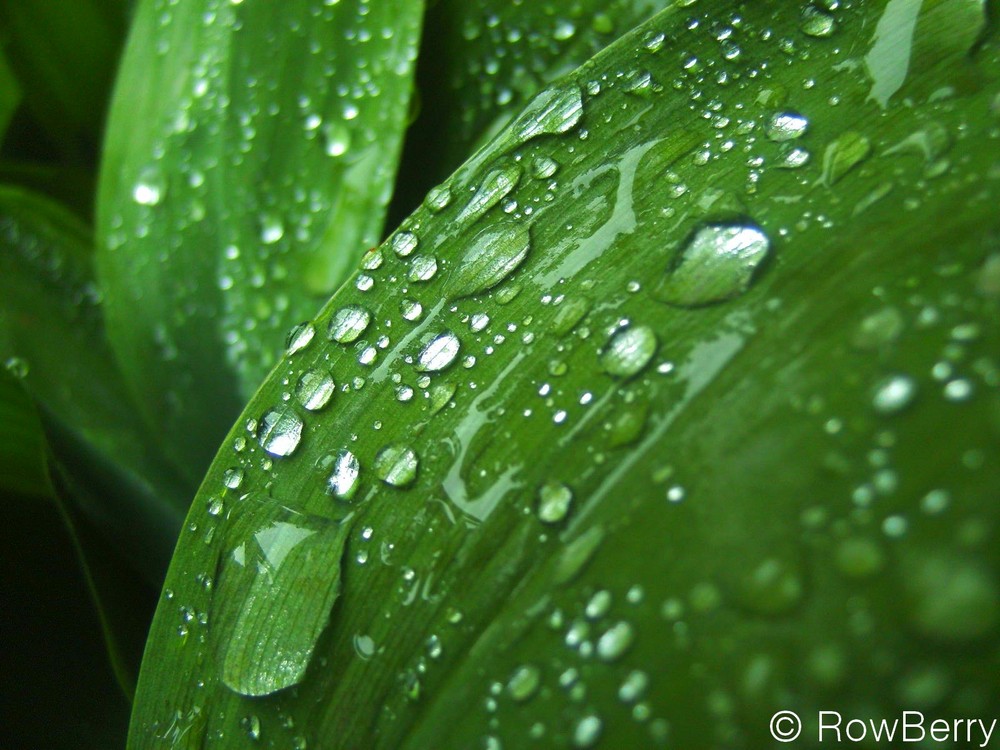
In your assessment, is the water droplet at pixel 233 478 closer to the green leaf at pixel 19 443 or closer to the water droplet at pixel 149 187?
the green leaf at pixel 19 443

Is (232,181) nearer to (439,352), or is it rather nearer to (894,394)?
(439,352)

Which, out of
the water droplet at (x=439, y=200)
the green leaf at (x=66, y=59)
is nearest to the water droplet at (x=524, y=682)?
the water droplet at (x=439, y=200)

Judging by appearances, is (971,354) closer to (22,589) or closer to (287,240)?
(287,240)

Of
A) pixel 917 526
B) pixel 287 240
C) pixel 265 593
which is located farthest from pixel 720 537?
pixel 287 240

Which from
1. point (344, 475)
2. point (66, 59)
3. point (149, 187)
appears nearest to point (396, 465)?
point (344, 475)

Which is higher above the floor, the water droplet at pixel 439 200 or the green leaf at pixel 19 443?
the green leaf at pixel 19 443
